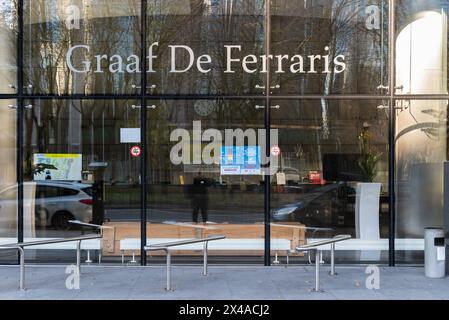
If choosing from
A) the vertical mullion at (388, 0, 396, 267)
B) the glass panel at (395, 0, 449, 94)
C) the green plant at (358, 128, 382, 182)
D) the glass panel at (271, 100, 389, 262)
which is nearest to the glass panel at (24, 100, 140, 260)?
the glass panel at (271, 100, 389, 262)

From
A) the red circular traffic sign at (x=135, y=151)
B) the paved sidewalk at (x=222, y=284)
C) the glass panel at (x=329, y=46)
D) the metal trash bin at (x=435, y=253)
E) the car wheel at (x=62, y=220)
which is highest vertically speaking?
the glass panel at (x=329, y=46)

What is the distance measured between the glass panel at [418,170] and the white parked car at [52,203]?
5696mm

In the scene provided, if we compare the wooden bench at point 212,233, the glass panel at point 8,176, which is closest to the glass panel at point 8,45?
the glass panel at point 8,176

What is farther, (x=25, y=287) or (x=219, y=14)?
(x=219, y=14)

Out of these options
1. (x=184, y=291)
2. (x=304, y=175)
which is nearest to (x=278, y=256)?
(x=304, y=175)

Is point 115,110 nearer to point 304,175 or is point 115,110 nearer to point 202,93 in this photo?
point 202,93

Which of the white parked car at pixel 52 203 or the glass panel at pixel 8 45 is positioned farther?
the white parked car at pixel 52 203

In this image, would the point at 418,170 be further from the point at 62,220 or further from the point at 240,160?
the point at 62,220

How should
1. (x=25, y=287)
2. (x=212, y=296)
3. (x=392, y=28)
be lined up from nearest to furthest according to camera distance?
(x=212, y=296)
(x=25, y=287)
(x=392, y=28)

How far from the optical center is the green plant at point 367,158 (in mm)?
10281

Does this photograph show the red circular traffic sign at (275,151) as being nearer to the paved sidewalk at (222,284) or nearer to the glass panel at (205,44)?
the glass panel at (205,44)

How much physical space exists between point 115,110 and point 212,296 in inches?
162

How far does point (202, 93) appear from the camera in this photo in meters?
10.1

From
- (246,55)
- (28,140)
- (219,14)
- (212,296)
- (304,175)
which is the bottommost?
(212,296)
